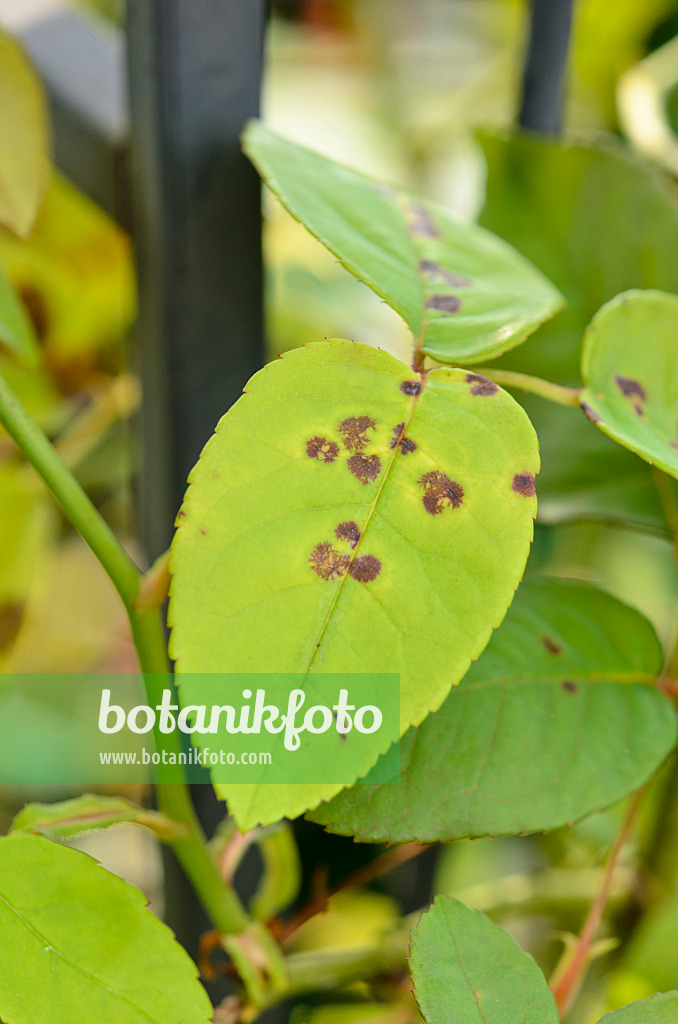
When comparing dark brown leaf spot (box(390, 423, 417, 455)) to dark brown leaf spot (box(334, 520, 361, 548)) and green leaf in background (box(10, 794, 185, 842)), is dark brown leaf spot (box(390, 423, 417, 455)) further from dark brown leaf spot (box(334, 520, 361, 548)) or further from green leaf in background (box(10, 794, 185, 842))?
green leaf in background (box(10, 794, 185, 842))

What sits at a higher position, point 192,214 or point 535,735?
point 192,214

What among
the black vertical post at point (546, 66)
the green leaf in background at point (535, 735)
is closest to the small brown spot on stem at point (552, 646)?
the green leaf in background at point (535, 735)

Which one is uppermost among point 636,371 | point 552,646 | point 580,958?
point 636,371

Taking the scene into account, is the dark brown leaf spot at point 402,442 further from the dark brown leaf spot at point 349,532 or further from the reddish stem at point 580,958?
the reddish stem at point 580,958

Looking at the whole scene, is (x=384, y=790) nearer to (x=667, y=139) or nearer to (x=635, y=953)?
(x=635, y=953)

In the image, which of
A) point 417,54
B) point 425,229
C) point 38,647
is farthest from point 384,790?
point 417,54

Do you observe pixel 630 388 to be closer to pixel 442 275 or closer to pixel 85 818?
pixel 442 275

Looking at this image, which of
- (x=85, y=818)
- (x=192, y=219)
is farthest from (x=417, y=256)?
(x=85, y=818)
